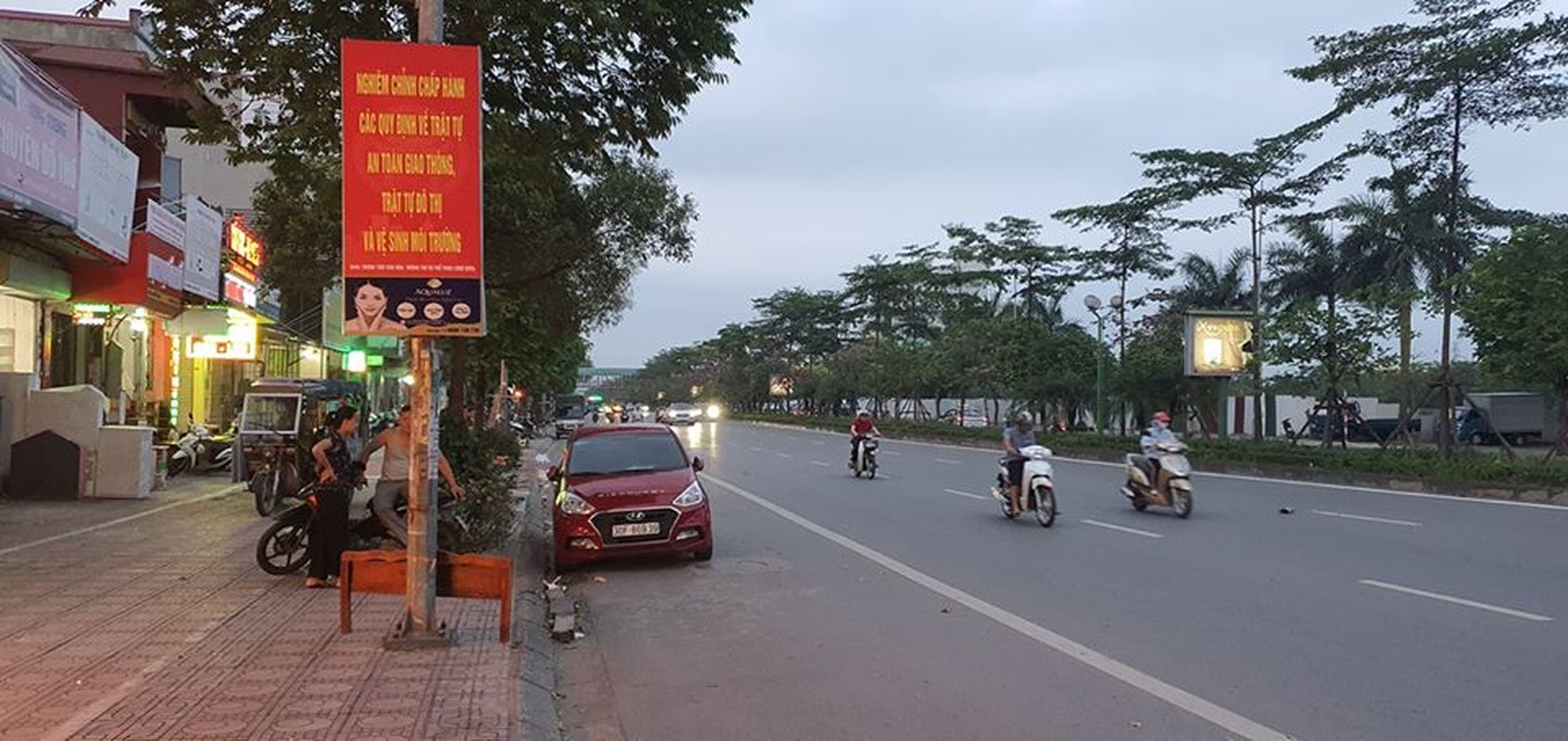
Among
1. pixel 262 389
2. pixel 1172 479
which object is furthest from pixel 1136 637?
pixel 262 389

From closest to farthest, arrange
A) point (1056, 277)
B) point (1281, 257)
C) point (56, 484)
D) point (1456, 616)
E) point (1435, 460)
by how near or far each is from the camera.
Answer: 1. point (1456, 616)
2. point (56, 484)
3. point (1435, 460)
4. point (1056, 277)
5. point (1281, 257)

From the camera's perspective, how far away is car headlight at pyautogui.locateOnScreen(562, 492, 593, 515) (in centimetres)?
1154

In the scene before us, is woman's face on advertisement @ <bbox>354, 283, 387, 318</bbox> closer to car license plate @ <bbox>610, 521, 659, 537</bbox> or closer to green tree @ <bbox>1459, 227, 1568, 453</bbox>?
car license plate @ <bbox>610, 521, 659, 537</bbox>

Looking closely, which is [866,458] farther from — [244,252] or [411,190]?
[411,190]

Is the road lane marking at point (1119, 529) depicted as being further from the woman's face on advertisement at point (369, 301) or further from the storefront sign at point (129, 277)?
the storefront sign at point (129, 277)

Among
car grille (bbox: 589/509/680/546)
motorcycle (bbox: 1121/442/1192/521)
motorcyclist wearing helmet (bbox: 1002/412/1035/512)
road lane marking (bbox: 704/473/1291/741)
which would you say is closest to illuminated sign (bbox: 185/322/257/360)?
car grille (bbox: 589/509/680/546)

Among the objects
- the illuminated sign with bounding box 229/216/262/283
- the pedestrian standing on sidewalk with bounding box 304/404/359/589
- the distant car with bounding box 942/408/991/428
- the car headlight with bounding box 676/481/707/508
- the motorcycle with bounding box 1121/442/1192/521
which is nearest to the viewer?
the pedestrian standing on sidewalk with bounding box 304/404/359/589

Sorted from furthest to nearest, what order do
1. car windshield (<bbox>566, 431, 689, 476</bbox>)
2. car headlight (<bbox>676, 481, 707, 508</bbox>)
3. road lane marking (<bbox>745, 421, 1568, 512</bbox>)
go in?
road lane marking (<bbox>745, 421, 1568, 512</bbox>) → car windshield (<bbox>566, 431, 689, 476</bbox>) → car headlight (<bbox>676, 481, 707, 508</bbox>)

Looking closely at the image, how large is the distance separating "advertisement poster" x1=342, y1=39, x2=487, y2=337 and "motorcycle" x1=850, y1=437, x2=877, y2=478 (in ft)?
57.7

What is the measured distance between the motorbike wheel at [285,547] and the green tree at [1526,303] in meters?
23.1

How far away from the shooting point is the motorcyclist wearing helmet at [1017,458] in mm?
15448

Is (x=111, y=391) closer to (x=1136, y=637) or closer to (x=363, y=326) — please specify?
(x=363, y=326)

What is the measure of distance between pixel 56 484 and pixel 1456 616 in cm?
1744

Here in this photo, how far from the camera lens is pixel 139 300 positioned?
53.1ft
